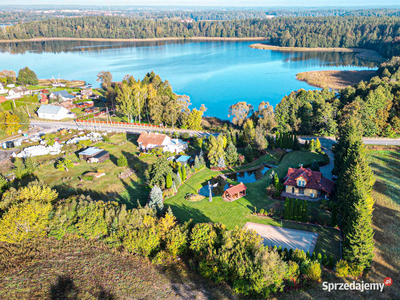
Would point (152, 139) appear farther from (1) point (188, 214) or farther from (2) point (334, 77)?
(2) point (334, 77)

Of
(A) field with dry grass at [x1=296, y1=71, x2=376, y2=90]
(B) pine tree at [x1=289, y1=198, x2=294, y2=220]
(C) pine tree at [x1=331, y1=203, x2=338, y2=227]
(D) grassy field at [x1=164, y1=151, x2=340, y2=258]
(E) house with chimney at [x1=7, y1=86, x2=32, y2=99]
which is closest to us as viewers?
(D) grassy field at [x1=164, y1=151, x2=340, y2=258]

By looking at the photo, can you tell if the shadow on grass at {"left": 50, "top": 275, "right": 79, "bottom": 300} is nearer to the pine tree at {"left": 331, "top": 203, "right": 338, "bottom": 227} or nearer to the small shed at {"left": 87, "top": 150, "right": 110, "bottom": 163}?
the pine tree at {"left": 331, "top": 203, "right": 338, "bottom": 227}

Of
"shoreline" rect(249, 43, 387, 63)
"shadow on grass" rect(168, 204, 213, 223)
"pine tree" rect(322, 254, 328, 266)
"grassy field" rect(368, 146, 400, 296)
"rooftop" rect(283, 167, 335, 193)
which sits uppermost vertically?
"shoreline" rect(249, 43, 387, 63)

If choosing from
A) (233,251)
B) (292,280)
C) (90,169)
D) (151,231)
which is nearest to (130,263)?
(151,231)

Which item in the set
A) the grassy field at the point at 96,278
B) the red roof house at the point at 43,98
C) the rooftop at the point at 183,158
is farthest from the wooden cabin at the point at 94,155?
the red roof house at the point at 43,98

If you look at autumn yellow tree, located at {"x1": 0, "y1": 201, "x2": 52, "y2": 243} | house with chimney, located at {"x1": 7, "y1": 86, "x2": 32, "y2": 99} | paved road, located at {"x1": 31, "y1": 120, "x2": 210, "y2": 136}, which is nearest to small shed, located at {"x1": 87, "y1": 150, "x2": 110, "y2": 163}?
paved road, located at {"x1": 31, "y1": 120, "x2": 210, "y2": 136}

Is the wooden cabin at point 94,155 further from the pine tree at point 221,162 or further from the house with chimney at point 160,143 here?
the pine tree at point 221,162

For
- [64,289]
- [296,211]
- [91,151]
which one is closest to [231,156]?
[296,211]
